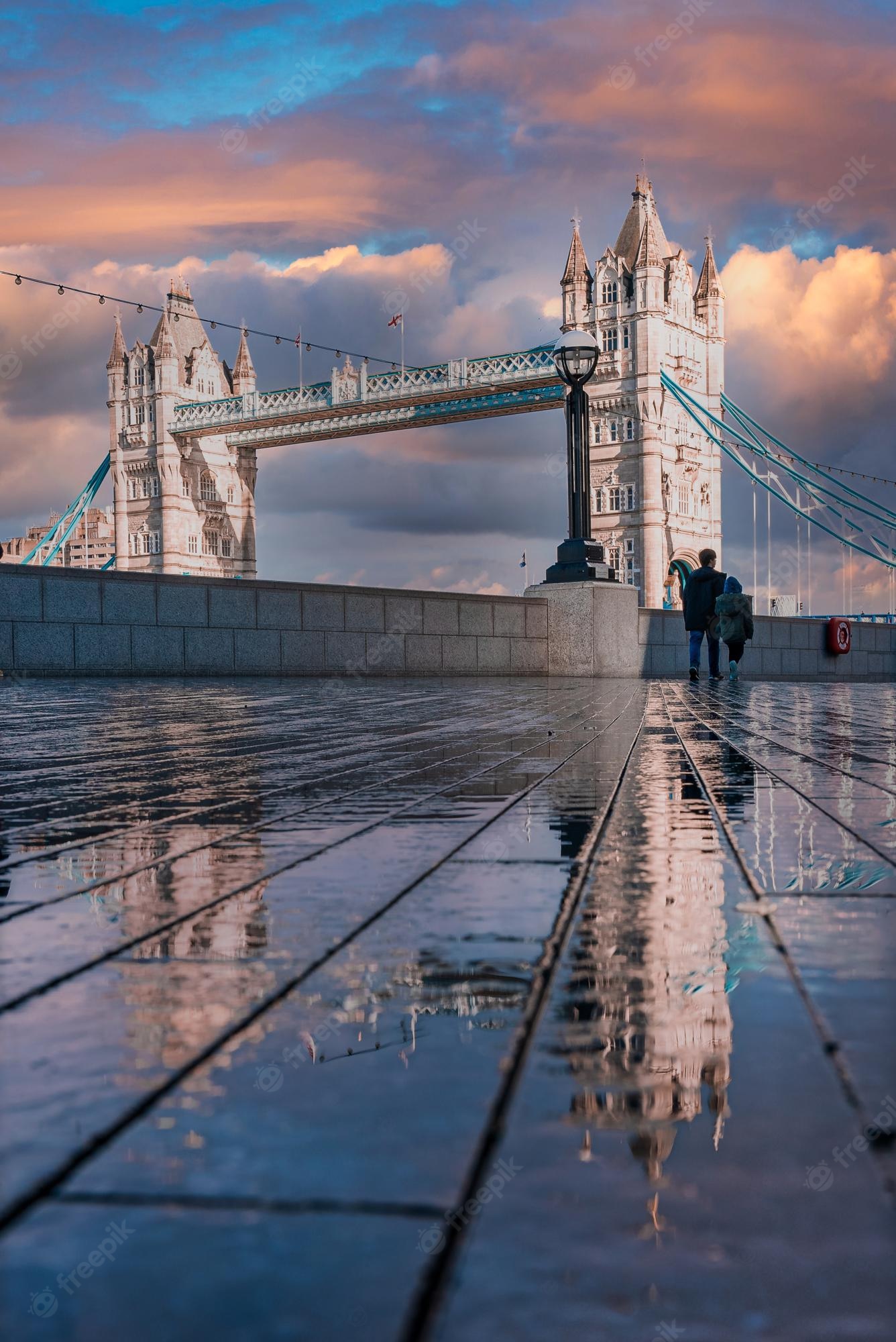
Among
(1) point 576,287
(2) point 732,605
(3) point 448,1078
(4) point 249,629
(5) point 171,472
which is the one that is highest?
(1) point 576,287

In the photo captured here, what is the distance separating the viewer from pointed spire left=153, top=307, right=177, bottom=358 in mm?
89312

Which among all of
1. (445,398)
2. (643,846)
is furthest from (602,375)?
(643,846)

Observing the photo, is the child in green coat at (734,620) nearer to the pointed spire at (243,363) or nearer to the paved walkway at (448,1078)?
the paved walkway at (448,1078)

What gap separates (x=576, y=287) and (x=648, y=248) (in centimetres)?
455

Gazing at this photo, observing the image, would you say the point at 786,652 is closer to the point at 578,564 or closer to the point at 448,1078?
the point at 578,564

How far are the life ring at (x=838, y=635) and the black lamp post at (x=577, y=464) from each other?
29.8ft

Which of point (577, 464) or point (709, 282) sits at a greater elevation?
point (709, 282)

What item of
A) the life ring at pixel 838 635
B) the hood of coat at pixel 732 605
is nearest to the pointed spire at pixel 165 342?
the life ring at pixel 838 635

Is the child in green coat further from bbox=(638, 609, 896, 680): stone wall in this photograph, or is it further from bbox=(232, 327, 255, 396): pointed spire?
bbox=(232, 327, 255, 396): pointed spire

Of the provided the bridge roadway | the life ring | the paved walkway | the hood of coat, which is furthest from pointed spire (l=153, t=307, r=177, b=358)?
the paved walkway

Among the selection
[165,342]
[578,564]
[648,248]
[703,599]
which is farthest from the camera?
[165,342]

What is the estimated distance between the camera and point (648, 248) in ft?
238

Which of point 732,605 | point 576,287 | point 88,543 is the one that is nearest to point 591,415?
point 576,287

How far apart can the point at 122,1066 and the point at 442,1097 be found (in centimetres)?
32
